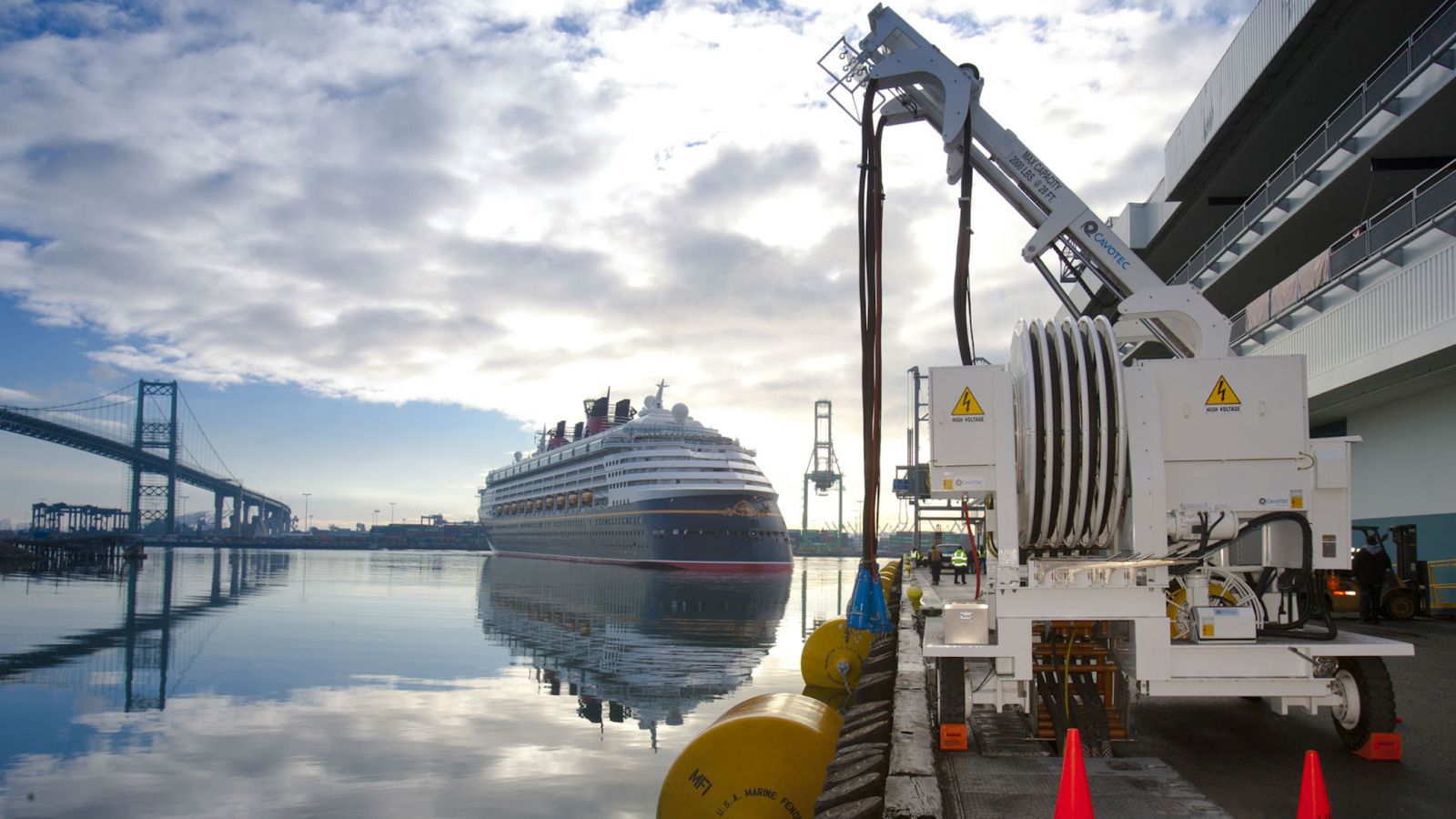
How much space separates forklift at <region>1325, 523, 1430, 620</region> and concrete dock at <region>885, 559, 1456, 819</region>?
987 cm

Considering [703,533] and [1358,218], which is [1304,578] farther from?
[703,533]

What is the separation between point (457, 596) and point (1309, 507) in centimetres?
3693

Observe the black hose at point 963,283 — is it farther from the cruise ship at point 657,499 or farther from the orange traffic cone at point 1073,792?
the cruise ship at point 657,499

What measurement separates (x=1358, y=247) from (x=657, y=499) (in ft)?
189

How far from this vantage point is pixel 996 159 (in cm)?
1137

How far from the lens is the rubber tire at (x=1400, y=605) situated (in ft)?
59.3

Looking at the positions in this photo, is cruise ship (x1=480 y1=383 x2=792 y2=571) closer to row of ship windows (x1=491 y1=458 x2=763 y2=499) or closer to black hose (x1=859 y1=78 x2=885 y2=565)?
row of ship windows (x1=491 y1=458 x2=763 y2=499)

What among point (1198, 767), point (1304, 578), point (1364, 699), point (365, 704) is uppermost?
point (1304, 578)

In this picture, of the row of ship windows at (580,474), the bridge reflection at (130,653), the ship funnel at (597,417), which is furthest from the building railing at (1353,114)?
the ship funnel at (597,417)

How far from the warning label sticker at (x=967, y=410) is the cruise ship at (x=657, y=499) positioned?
6348cm

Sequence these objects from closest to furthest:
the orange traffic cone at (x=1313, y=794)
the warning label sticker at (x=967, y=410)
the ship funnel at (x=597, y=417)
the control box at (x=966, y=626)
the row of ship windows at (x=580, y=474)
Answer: the orange traffic cone at (x=1313, y=794)
the control box at (x=966, y=626)
the warning label sticker at (x=967, y=410)
the row of ship windows at (x=580, y=474)
the ship funnel at (x=597, y=417)

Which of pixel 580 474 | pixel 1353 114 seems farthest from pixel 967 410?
pixel 580 474

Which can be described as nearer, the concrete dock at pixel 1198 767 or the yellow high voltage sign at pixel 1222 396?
the concrete dock at pixel 1198 767

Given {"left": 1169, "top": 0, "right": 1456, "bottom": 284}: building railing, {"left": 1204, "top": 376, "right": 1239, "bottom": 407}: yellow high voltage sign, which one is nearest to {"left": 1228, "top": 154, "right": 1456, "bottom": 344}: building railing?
{"left": 1169, "top": 0, "right": 1456, "bottom": 284}: building railing
